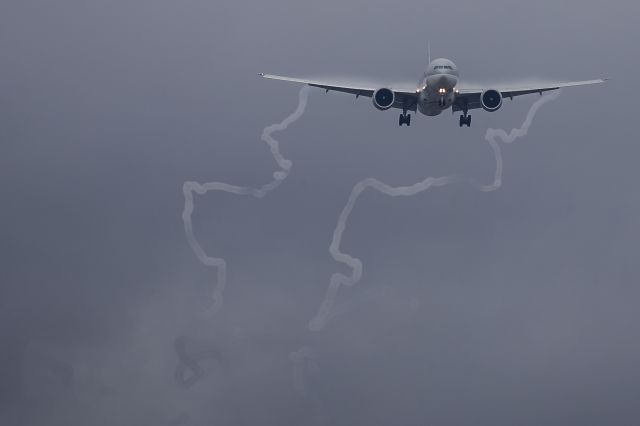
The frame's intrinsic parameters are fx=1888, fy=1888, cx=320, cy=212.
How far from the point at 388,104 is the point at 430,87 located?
3475 millimetres

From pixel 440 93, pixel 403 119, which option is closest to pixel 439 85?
pixel 440 93

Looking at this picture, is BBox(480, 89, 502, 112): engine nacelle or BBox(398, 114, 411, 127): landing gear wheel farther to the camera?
BBox(398, 114, 411, 127): landing gear wheel

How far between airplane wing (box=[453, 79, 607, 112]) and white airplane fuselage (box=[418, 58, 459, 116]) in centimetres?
232

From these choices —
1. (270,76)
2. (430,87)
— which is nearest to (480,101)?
(430,87)

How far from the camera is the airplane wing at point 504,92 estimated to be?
429 ft

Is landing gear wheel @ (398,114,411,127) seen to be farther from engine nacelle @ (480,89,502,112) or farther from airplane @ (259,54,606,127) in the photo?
engine nacelle @ (480,89,502,112)

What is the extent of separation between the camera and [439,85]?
127 metres

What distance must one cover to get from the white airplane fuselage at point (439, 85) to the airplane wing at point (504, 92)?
2322 mm

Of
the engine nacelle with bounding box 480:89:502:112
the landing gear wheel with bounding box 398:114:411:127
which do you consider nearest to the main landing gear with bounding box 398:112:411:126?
the landing gear wheel with bounding box 398:114:411:127

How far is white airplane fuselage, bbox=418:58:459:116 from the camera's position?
127000 mm

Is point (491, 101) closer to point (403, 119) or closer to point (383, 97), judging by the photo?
point (383, 97)

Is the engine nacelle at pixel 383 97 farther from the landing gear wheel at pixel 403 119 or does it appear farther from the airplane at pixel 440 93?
the landing gear wheel at pixel 403 119

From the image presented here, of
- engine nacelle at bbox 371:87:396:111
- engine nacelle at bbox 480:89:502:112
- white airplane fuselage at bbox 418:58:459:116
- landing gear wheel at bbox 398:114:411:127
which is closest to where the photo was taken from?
white airplane fuselage at bbox 418:58:459:116

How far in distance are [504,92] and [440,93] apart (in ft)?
23.8
